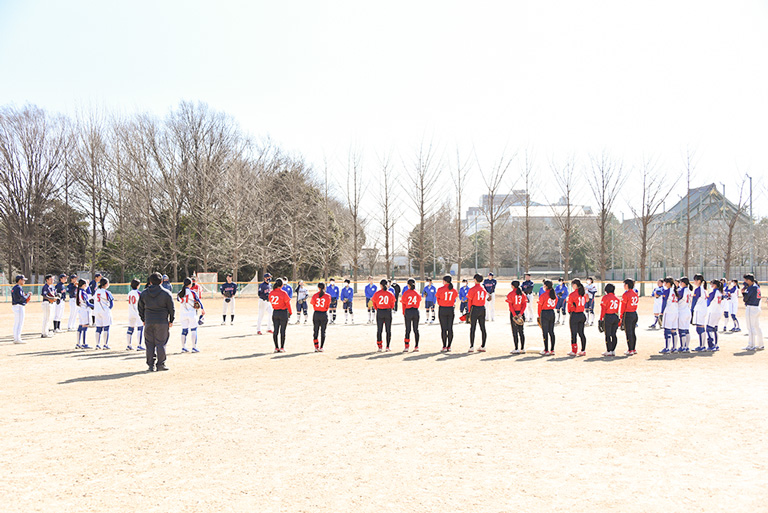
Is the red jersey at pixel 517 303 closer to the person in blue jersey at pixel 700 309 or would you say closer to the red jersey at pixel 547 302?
the red jersey at pixel 547 302

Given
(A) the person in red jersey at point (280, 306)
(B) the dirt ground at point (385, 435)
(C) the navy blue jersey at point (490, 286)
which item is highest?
(C) the navy blue jersey at point (490, 286)

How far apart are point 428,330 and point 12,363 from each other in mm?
12156

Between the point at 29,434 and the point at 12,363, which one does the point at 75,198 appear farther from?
the point at 29,434

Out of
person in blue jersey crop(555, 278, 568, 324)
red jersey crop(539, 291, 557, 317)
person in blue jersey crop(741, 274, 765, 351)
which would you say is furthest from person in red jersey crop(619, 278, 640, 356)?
person in blue jersey crop(555, 278, 568, 324)

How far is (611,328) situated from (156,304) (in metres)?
9.97

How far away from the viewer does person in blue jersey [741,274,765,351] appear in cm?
1412

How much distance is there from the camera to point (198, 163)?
171 feet

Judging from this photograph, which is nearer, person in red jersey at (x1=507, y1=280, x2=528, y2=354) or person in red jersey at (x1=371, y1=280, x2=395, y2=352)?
person in red jersey at (x1=507, y1=280, x2=528, y2=354)

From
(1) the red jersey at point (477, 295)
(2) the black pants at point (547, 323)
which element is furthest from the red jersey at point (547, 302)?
(1) the red jersey at point (477, 295)

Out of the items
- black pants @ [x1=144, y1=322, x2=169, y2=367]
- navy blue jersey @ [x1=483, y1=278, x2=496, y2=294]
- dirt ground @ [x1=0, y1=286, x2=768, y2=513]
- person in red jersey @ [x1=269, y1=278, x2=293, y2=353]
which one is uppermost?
navy blue jersey @ [x1=483, y1=278, x2=496, y2=294]

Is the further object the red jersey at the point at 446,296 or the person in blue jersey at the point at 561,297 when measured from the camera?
the person in blue jersey at the point at 561,297

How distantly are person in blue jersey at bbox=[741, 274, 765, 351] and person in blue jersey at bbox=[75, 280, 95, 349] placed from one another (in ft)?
55.2

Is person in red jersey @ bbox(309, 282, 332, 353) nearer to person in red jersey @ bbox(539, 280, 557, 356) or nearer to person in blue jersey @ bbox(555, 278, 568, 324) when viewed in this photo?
person in red jersey @ bbox(539, 280, 557, 356)

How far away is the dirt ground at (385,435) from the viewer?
489 centimetres
